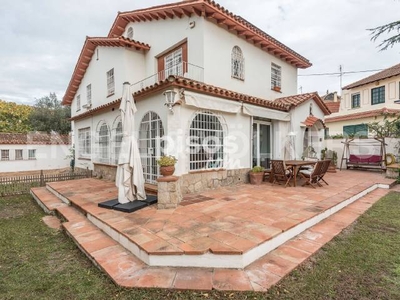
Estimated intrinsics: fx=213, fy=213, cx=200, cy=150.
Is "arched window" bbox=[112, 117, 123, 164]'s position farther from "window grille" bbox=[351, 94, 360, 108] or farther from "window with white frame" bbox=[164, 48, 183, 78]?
"window grille" bbox=[351, 94, 360, 108]

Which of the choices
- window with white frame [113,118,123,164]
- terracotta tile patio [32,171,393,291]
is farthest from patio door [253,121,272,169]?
window with white frame [113,118,123,164]

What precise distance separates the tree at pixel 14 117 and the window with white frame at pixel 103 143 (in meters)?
25.5

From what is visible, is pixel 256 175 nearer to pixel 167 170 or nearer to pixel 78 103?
pixel 167 170

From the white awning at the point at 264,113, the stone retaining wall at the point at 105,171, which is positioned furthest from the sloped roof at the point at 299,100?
the stone retaining wall at the point at 105,171

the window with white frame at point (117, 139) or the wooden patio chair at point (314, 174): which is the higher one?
the window with white frame at point (117, 139)

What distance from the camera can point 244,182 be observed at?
32.5ft

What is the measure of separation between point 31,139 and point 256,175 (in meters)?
27.3

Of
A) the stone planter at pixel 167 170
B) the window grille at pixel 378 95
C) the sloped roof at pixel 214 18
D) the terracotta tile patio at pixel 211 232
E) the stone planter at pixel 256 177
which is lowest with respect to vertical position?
the terracotta tile patio at pixel 211 232

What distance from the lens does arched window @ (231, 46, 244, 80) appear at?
1047cm

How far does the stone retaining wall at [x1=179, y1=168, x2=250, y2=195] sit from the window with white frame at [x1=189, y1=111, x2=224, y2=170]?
319 mm

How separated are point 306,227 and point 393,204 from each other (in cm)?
436

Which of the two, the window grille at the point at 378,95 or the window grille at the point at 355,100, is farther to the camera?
the window grille at the point at 355,100

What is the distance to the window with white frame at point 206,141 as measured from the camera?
26.9 feet

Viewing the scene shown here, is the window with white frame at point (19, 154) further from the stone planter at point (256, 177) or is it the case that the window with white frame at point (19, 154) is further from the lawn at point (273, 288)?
the stone planter at point (256, 177)
